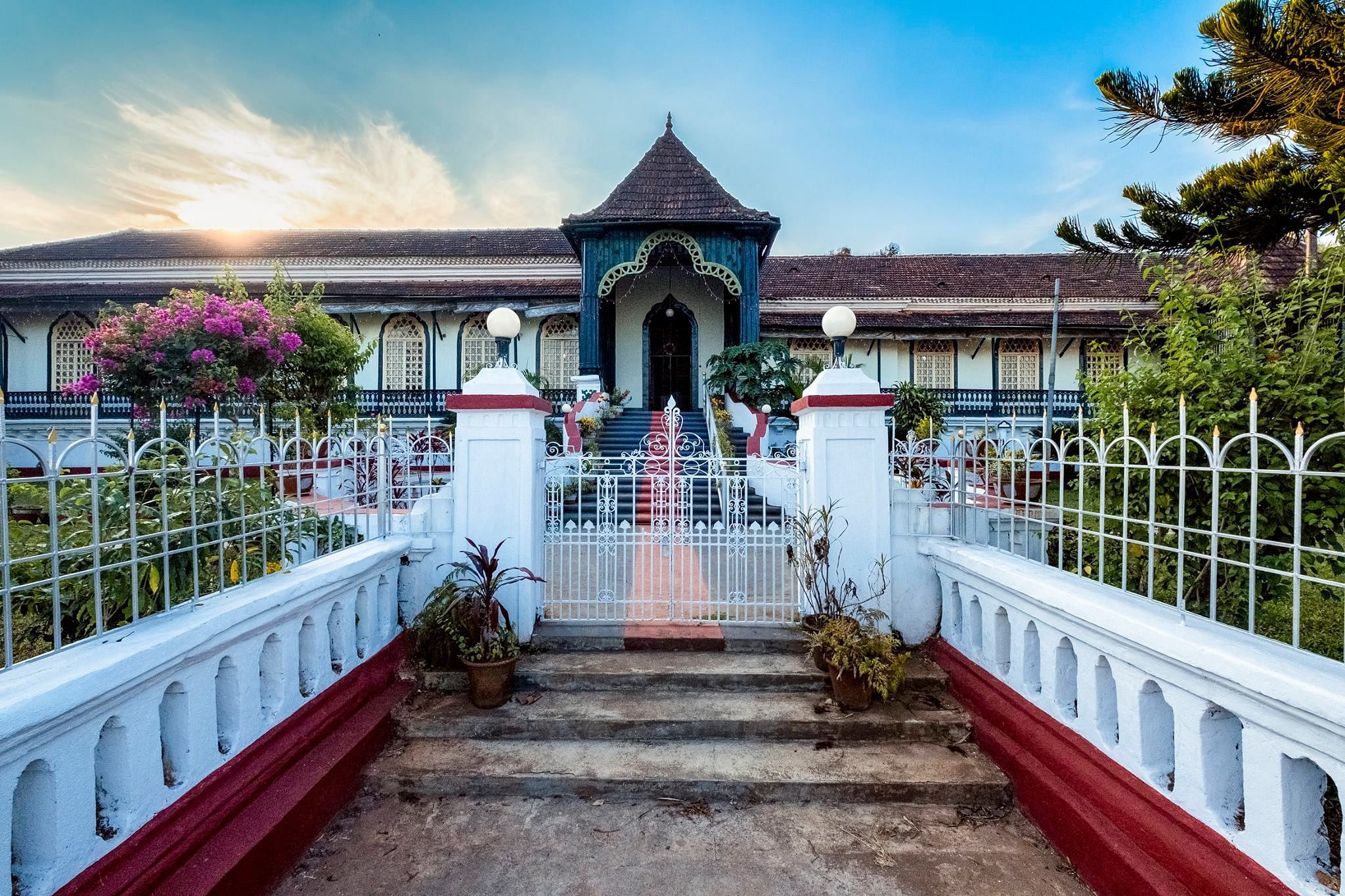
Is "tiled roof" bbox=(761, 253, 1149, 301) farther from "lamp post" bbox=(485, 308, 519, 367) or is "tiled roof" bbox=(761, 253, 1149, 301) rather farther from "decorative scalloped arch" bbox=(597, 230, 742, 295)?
"lamp post" bbox=(485, 308, 519, 367)

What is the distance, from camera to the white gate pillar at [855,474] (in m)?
4.18

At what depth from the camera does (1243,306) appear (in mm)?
3492

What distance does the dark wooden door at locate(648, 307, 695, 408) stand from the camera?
18.7 meters

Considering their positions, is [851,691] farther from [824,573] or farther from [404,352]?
[404,352]

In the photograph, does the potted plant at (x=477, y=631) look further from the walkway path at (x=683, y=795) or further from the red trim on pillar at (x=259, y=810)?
the red trim on pillar at (x=259, y=810)

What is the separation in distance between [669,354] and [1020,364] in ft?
35.7

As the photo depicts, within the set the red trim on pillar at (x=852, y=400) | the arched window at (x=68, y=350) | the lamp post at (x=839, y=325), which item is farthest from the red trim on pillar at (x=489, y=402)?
the arched window at (x=68, y=350)

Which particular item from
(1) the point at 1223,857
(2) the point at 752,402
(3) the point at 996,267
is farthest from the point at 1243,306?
(3) the point at 996,267

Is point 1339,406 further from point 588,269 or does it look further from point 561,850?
point 588,269

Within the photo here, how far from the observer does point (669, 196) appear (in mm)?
15125

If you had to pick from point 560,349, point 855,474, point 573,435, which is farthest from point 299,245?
point 855,474

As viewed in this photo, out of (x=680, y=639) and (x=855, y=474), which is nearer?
(x=680, y=639)

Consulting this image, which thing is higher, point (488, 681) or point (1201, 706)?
point (1201, 706)

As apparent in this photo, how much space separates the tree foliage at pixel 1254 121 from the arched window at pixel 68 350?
24.0 m
